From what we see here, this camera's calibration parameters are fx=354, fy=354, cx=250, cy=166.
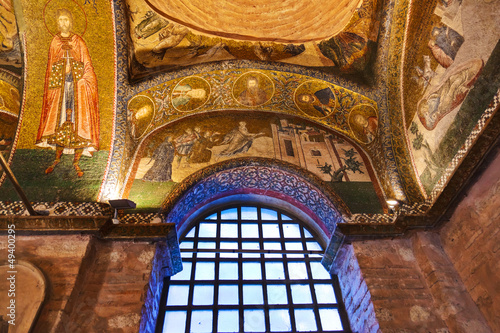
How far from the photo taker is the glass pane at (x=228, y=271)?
17.6 ft

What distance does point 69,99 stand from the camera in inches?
237

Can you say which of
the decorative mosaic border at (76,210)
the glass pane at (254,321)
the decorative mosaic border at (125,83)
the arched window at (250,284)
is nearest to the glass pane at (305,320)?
the arched window at (250,284)

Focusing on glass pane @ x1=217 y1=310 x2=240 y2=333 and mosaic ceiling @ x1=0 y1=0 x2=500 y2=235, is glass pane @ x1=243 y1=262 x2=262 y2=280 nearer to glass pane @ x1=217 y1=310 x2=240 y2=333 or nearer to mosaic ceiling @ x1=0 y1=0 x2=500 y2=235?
glass pane @ x1=217 y1=310 x2=240 y2=333

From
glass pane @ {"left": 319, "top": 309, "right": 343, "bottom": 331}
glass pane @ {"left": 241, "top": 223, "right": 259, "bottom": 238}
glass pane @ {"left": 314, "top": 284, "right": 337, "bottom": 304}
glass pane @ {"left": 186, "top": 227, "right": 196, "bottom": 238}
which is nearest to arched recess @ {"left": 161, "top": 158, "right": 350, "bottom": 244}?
glass pane @ {"left": 186, "top": 227, "right": 196, "bottom": 238}

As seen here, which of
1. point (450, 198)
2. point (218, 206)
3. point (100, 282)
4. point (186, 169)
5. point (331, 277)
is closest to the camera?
point (100, 282)

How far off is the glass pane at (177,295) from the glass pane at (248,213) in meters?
1.73

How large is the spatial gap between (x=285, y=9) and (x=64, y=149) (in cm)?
495

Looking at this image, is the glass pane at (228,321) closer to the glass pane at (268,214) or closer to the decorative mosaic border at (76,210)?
the decorative mosaic border at (76,210)

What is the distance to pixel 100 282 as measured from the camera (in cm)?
438

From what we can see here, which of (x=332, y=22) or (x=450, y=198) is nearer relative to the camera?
(x=450, y=198)

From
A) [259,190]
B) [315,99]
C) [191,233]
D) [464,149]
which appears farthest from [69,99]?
[464,149]

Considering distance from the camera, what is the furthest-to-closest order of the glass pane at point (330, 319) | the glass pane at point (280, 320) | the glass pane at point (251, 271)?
the glass pane at point (251, 271), the glass pane at point (330, 319), the glass pane at point (280, 320)

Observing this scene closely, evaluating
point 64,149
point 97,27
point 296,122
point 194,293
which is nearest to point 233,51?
point 296,122

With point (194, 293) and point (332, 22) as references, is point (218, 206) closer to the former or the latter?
point (194, 293)
